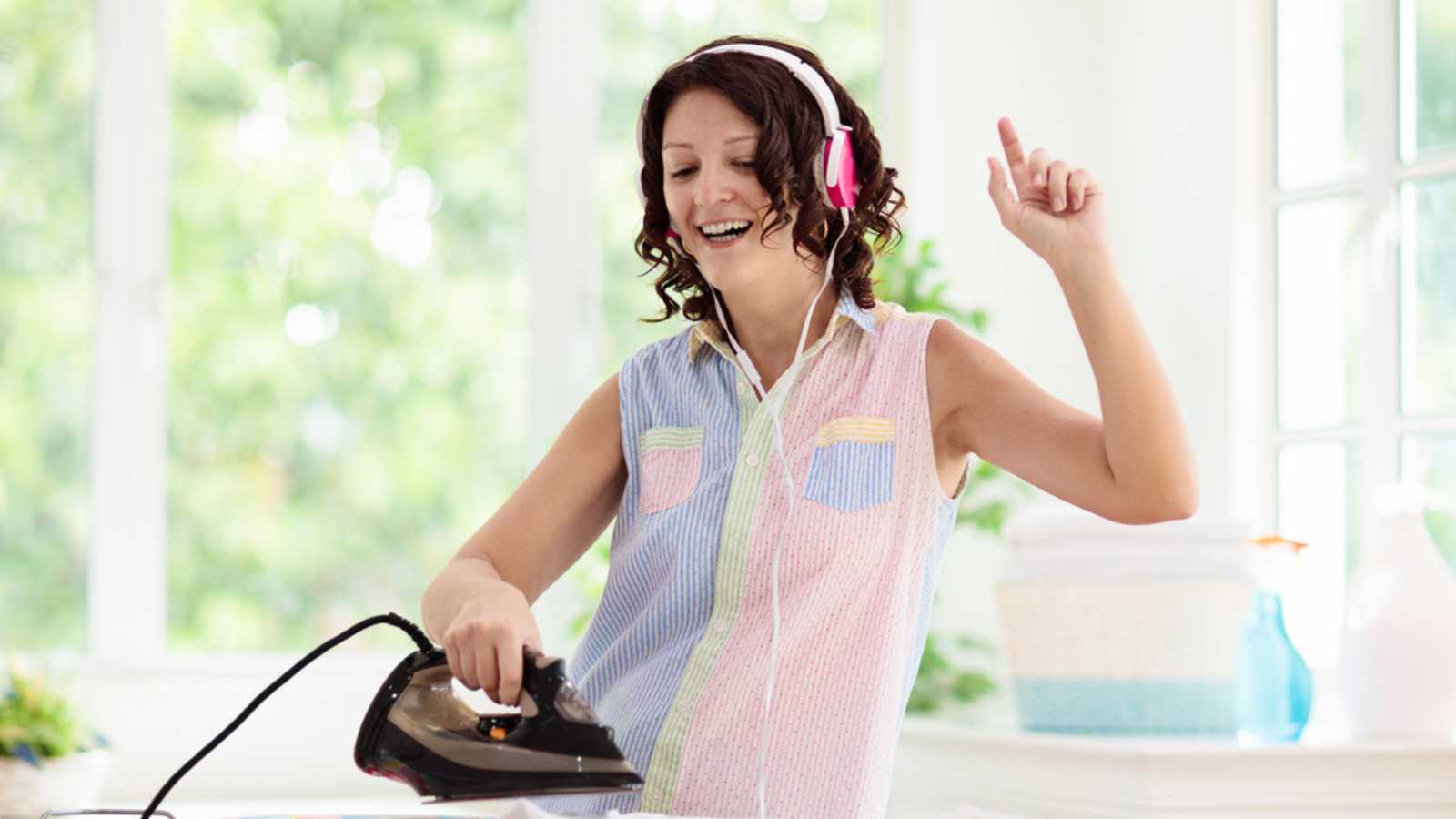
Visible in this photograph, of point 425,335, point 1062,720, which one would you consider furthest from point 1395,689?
point 425,335

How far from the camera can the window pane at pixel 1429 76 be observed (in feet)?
8.26

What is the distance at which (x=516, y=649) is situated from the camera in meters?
1.03

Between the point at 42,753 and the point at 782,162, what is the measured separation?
155 centimetres

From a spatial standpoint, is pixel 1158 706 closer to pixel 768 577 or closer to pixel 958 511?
pixel 958 511

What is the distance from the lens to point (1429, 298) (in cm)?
254

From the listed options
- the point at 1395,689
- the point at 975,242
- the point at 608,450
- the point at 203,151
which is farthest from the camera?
the point at 975,242

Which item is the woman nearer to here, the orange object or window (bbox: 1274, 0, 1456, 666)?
the orange object

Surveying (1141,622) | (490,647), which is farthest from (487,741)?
(1141,622)

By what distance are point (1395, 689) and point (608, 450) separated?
1.31m

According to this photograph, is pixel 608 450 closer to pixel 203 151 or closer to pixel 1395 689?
pixel 1395 689

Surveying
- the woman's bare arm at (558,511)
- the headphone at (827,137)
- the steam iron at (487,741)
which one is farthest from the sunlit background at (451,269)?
the steam iron at (487,741)

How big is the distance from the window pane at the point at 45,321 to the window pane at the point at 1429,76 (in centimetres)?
232

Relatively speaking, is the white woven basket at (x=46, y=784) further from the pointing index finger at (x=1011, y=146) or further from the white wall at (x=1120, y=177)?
the pointing index finger at (x=1011, y=146)

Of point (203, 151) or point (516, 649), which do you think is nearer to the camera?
point (516, 649)
